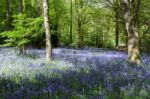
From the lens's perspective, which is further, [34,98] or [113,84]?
[113,84]

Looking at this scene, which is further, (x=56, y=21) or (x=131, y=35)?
(x=56, y=21)

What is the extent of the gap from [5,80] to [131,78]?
365cm

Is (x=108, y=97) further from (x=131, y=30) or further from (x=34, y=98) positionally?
(x=131, y=30)

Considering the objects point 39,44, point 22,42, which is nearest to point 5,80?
point 22,42

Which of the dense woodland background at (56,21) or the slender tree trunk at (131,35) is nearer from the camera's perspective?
the slender tree trunk at (131,35)

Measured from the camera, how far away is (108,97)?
7086 mm

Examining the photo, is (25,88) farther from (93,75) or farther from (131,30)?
(131,30)

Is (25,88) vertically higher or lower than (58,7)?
lower

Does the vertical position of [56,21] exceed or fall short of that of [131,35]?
it exceeds it

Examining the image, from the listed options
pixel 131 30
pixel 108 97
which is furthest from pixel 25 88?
pixel 131 30

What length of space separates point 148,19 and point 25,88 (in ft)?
102

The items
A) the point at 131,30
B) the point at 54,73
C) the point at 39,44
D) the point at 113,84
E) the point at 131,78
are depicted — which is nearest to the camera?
the point at 113,84

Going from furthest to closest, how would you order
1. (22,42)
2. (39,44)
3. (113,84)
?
(39,44) < (22,42) < (113,84)

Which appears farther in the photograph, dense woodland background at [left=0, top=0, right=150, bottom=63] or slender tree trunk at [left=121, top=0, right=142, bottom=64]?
dense woodland background at [left=0, top=0, right=150, bottom=63]
